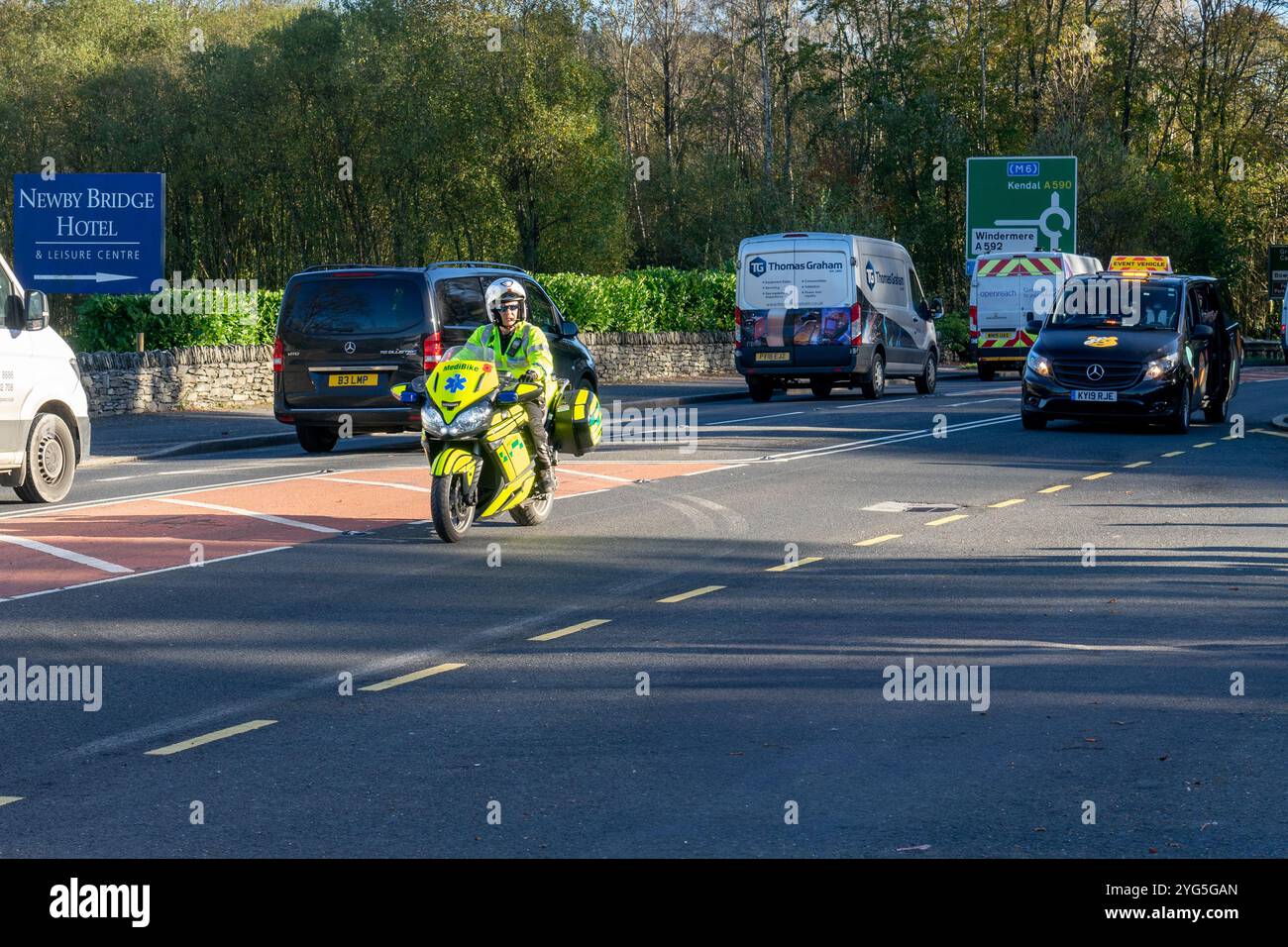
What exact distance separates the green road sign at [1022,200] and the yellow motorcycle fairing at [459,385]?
3495 centimetres

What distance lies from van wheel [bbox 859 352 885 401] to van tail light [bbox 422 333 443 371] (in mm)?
11747

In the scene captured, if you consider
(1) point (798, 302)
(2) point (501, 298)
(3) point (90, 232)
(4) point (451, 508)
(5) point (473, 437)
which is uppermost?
(3) point (90, 232)

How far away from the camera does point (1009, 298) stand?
3803cm

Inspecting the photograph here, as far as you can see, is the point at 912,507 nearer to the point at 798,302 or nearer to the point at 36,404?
the point at 36,404

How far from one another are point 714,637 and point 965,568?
286 centimetres

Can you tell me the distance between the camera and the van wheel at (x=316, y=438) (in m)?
20.8

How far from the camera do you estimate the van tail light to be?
19.7 metres

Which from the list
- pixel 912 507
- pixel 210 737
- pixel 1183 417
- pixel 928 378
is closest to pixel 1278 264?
pixel 928 378

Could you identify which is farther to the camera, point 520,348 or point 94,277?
point 94,277

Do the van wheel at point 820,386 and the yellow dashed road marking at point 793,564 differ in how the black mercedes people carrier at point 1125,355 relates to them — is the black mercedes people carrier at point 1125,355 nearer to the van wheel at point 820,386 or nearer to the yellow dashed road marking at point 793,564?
the van wheel at point 820,386

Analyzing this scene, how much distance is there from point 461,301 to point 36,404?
20.2ft

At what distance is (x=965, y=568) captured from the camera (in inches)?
452

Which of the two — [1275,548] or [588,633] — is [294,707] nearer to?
[588,633]
